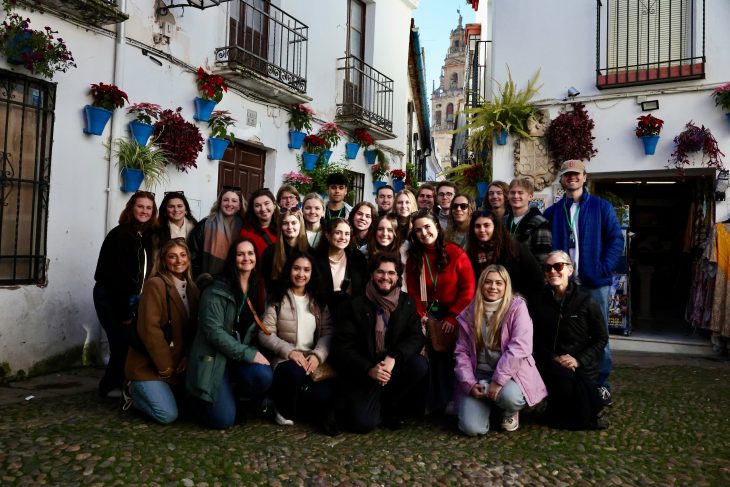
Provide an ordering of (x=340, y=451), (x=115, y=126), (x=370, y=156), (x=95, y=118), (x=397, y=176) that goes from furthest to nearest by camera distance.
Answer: (x=397, y=176), (x=370, y=156), (x=115, y=126), (x=95, y=118), (x=340, y=451)

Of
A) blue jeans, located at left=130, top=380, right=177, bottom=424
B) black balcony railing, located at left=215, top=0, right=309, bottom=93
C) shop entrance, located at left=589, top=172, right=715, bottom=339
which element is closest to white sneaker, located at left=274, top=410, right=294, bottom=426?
blue jeans, located at left=130, top=380, right=177, bottom=424

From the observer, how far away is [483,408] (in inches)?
161

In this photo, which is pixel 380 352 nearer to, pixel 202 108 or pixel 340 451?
pixel 340 451

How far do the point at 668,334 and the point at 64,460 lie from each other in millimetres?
7668

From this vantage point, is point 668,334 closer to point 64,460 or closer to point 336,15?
point 336,15

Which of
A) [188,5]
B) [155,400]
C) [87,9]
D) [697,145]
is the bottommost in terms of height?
[155,400]

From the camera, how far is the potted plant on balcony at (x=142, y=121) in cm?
606

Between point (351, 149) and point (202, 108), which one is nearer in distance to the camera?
point (202, 108)

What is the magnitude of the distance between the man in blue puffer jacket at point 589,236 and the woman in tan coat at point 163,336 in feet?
10.3

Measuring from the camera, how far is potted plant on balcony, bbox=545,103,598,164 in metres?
7.95

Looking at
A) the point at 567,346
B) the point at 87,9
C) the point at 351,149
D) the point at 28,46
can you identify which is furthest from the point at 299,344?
the point at 351,149

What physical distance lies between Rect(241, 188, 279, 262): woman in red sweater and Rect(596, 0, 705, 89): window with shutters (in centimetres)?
513

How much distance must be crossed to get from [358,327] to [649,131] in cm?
532

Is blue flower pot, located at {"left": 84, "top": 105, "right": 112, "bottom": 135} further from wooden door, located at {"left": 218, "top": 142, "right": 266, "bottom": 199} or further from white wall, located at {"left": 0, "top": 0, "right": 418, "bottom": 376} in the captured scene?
wooden door, located at {"left": 218, "top": 142, "right": 266, "bottom": 199}
